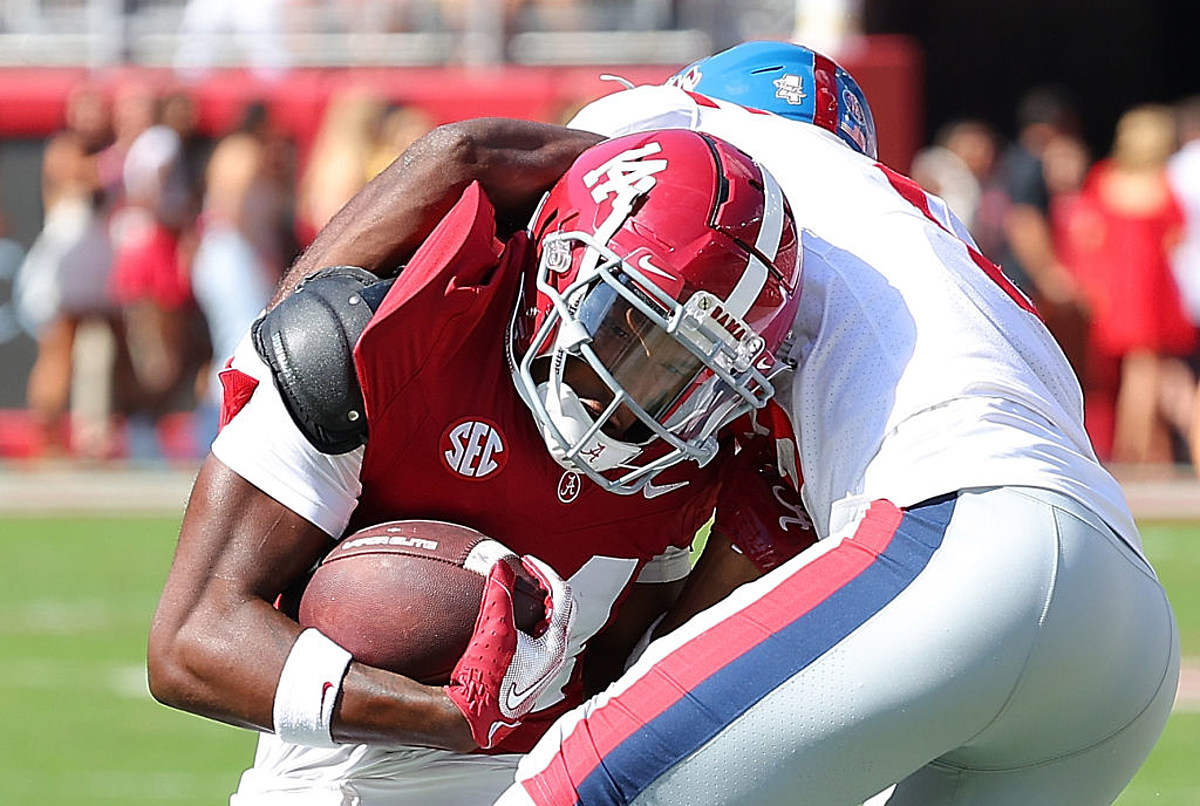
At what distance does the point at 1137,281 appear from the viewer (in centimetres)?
985

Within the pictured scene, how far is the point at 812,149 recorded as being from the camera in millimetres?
2898

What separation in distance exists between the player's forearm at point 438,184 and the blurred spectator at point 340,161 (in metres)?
6.84

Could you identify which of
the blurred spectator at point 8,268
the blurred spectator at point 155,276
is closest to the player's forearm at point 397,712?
the blurred spectator at point 155,276

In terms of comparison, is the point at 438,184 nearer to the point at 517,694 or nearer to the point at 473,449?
the point at 473,449

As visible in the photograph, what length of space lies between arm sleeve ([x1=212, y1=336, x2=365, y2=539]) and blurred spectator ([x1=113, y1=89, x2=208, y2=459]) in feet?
25.7

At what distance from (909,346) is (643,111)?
68cm

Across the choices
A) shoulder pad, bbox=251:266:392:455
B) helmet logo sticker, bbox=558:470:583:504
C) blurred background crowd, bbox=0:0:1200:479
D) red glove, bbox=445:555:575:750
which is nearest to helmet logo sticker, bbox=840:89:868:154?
helmet logo sticker, bbox=558:470:583:504

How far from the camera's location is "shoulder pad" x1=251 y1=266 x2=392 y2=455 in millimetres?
2592

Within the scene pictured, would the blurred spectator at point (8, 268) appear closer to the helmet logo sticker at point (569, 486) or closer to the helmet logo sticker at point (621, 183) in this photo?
the helmet logo sticker at point (569, 486)

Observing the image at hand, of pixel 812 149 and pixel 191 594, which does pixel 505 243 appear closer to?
pixel 812 149

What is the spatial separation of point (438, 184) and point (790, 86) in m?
0.73

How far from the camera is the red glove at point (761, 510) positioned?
9.91 ft

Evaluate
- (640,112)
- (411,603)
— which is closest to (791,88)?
(640,112)

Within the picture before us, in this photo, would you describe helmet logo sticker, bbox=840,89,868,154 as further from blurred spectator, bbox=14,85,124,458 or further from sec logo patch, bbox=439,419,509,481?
blurred spectator, bbox=14,85,124,458
